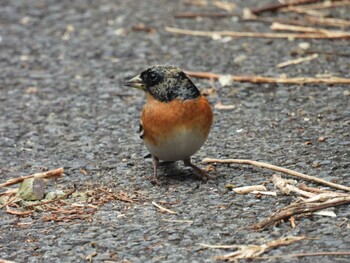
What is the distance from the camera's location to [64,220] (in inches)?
184

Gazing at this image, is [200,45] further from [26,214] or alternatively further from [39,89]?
[26,214]

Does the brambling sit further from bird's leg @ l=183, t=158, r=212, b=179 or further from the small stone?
the small stone

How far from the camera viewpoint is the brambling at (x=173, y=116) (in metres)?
4.97

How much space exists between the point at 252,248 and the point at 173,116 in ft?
3.97

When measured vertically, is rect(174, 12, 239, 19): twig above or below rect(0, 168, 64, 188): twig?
above

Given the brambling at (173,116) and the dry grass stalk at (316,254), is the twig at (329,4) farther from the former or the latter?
the dry grass stalk at (316,254)

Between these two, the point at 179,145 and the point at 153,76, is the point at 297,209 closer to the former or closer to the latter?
the point at 179,145

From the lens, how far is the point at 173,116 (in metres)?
4.97

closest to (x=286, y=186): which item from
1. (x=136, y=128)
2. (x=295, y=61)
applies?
(x=136, y=128)

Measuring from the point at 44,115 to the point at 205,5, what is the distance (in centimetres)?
311

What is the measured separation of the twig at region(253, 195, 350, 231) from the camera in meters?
4.30

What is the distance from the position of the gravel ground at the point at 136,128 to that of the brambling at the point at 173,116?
0.26m

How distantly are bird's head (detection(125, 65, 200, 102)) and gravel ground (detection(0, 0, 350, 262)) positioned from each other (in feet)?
1.81

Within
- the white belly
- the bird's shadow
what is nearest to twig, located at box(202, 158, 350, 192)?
the bird's shadow
